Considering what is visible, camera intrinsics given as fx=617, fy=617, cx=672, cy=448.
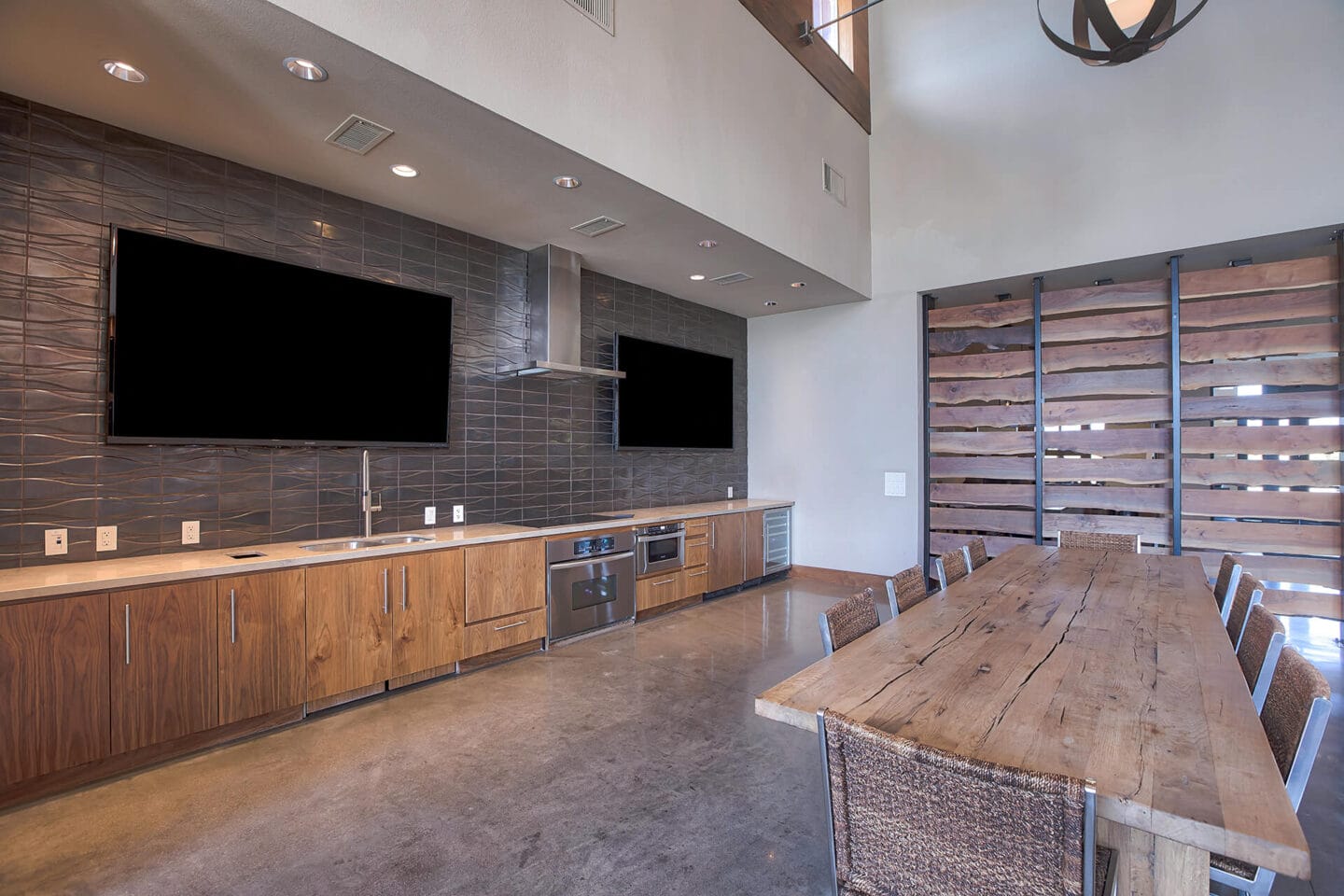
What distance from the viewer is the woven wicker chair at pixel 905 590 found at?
2252mm

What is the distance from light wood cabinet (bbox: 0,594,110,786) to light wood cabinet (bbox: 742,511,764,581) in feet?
14.3

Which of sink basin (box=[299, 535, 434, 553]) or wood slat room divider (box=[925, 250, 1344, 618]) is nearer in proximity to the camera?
sink basin (box=[299, 535, 434, 553])

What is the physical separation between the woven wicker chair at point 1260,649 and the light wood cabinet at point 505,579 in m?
3.26

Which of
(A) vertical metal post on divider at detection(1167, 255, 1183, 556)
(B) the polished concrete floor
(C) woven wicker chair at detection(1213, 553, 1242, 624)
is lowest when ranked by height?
(B) the polished concrete floor

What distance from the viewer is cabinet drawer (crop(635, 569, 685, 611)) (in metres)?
4.70

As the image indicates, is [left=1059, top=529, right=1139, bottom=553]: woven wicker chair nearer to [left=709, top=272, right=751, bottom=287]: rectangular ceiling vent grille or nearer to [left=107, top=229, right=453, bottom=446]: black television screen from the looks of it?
[left=709, top=272, right=751, bottom=287]: rectangular ceiling vent grille

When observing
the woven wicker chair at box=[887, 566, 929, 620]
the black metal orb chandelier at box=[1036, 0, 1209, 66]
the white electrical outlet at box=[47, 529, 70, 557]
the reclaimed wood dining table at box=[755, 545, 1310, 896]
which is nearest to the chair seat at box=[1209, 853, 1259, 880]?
the reclaimed wood dining table at box=[755, 545, 1310, 896]

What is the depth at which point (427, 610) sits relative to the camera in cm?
333

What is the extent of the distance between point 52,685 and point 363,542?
53.3 inches

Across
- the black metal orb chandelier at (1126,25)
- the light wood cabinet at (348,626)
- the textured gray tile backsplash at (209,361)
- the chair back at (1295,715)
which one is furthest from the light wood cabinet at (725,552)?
the chair back at (1295,715)

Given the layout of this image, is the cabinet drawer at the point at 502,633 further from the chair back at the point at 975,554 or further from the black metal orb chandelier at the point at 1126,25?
the black metal orb chandelier at the point at 1126,25

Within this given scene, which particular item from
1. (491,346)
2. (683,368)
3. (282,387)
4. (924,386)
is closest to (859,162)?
(924,386)

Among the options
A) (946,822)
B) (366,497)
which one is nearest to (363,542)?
(366,497)

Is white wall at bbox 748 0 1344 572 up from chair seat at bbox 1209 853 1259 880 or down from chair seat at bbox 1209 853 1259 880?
up
